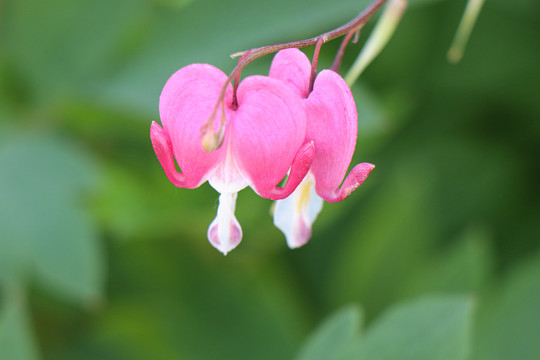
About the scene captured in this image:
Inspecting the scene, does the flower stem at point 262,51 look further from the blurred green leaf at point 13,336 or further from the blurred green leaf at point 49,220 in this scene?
the blurred green leaf at point 49,220

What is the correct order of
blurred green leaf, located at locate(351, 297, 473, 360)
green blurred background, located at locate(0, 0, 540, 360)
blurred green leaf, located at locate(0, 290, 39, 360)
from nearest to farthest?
blurred green leaf, located at locate(351, 297, 473, 360) → blurred green leaf, located at locate(0, 290, 39, 360) → green blurred background, located at locate(0, 0, 540, 360)

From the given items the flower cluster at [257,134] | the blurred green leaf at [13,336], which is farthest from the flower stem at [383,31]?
the blurred green leaf at [13,336]

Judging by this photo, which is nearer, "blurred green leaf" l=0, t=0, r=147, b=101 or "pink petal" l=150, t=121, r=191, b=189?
"pink petal" l=150, t=121, r=191, b=189

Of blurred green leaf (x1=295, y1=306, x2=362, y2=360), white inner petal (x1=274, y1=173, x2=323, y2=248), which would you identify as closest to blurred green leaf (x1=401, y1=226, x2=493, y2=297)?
blurred green leaf (x1=295, y1=306, x2=362, y2=360)

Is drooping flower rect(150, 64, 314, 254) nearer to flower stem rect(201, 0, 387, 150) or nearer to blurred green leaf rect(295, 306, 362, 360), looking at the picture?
flower stem rect(201, 0, 387, 150)

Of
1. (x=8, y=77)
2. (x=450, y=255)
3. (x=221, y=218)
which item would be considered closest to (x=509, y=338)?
(x=450, y=255)

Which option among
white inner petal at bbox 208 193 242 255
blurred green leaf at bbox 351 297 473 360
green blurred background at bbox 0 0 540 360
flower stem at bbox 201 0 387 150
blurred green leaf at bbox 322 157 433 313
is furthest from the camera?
blurred green leaf at bbox 322 157 433 313

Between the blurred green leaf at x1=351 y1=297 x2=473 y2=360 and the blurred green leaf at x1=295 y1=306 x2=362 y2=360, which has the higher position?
the blurred green leaf at x1=295 y1=306 x2=362 y2=360
